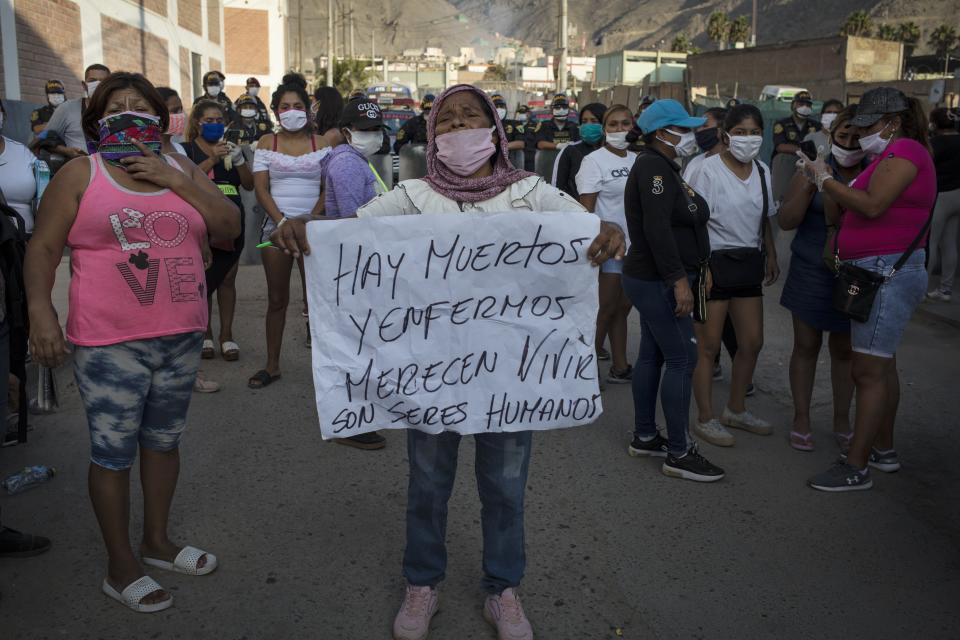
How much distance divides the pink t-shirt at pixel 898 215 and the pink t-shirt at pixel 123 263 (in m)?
3.26

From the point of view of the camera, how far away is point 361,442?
16.5 feet

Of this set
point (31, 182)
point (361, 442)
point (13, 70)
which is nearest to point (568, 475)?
point (361, 442)

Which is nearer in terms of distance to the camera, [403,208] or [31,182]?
[403,208]

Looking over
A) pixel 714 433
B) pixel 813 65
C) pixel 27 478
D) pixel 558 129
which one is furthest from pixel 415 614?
pixel 813 65

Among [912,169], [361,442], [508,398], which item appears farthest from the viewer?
[361,442]

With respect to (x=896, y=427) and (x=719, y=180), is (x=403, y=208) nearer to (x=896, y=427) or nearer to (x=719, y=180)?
(x=719, y=180)

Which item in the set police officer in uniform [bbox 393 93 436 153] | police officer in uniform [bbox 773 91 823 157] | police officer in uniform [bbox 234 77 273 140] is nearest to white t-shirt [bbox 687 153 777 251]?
police officer in uniform [bbox 234 77 273 140]

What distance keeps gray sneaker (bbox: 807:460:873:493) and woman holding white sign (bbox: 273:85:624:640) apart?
2.13 meters

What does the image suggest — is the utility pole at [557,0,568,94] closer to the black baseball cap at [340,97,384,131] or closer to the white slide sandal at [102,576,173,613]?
the black baseball cap at [340,97,384,131]

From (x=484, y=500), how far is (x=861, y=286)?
2.42 metres

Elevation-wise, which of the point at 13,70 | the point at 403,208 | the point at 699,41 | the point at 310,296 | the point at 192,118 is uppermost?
the point at 699,41

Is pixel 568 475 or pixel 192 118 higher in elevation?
pixel 192 118

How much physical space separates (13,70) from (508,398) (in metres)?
16.8

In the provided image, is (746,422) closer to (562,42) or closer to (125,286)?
(125,286)
